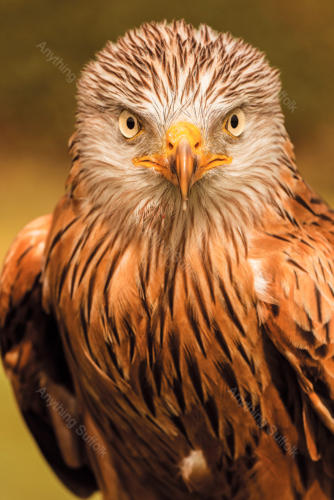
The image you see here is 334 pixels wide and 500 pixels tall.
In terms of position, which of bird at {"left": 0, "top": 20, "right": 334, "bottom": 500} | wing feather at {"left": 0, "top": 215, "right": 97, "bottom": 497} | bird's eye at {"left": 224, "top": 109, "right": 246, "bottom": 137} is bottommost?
wing feather at {"left": 0, "top": 215, "right": 97, "bottom": 497}

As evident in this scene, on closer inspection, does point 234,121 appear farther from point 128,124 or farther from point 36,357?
point 36,357

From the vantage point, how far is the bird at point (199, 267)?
3.24 feet

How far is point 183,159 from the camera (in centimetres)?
90

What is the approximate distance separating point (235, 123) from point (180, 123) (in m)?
0.09

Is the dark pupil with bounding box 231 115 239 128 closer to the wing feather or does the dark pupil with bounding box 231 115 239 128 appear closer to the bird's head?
the bird's head

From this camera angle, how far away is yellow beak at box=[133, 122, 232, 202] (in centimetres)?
90

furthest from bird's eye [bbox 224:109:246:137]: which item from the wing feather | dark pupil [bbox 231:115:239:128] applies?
the wing feather

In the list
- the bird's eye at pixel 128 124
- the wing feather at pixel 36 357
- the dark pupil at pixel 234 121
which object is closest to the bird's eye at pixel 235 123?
the dark pupil at pixel 234 121

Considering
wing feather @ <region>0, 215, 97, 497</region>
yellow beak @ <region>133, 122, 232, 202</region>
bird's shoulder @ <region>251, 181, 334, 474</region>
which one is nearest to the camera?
yellow beak @ <region>133, 122, 232, 202</region>

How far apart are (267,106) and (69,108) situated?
5.28 ft

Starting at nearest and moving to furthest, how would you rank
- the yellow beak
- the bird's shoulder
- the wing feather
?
the yellow beak
the bird's shoulder
the wing feather

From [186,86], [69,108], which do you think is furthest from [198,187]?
[69,108]

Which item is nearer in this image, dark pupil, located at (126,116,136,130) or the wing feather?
dark pupil, located at (126,116,136,130)

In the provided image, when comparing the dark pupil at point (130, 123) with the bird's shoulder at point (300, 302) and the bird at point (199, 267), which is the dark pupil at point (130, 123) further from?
the bird's shoulder at point (300, 302)
